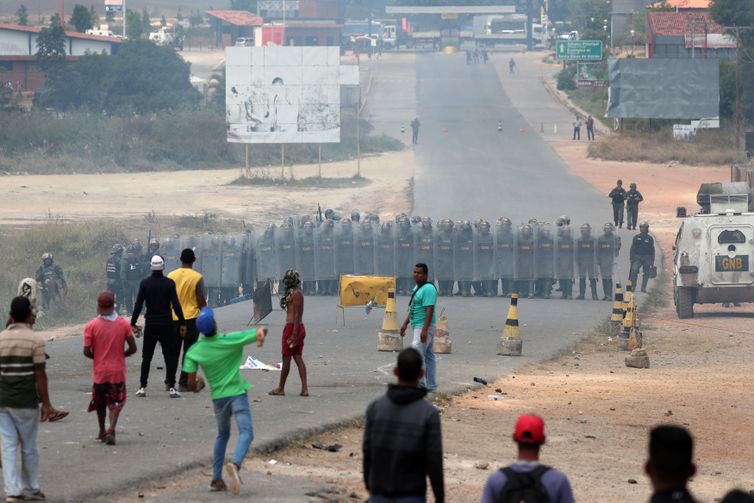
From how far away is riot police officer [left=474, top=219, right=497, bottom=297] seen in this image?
1109 inches

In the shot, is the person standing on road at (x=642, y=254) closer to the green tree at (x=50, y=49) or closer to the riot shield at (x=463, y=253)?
the riot shield at (x=463, y=253)

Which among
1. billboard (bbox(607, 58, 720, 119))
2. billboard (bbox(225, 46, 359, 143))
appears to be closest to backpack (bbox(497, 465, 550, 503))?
billboard (bbox(225, 46, 359, 143))

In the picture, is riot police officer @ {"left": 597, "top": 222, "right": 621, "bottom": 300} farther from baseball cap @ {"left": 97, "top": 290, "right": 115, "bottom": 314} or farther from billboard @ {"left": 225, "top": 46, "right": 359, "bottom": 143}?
billboard @ {"left": 225, "top": 46, "right": 359, "bottom": 143}

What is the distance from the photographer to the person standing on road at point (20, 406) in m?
9.34

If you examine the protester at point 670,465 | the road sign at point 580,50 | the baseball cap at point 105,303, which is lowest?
the protester at point 670,465

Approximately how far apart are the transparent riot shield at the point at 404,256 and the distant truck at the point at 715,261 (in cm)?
541

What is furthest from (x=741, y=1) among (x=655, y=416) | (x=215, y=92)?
(x=655, y=416)

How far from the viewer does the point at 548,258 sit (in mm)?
28234

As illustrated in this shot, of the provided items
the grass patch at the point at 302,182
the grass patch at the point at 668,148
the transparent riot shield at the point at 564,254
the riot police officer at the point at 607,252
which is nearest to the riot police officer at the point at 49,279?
the transparent riot shield at the point at 564,254

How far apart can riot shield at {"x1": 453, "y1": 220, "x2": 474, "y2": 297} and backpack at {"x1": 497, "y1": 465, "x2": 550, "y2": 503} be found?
21.8 metres

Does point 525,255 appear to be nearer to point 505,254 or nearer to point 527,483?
point 505,254

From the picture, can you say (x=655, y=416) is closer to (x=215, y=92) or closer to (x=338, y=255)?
(x=338, y=255)

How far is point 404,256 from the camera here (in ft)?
93.3

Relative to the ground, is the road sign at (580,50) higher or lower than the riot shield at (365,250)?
higher
